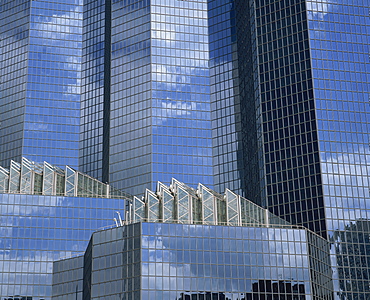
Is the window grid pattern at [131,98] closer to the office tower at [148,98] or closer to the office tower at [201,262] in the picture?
the office tower at [148,98]

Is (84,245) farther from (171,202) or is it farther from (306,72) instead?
(306,72)

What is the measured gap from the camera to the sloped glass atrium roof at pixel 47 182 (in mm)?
127750

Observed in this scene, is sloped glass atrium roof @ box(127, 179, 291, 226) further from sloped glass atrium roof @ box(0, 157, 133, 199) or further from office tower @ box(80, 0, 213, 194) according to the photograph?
office tower @ box(80, 0, 213, 194)

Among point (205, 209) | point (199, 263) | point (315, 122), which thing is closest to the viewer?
point (199, 263)

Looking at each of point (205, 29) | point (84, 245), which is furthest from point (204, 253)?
point (205, 29)

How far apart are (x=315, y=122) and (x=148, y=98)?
135 feet

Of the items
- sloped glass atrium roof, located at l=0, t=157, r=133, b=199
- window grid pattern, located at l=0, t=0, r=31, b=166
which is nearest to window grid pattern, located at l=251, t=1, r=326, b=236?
sloped glass atrium roof, located at l=0, t=157, r=133, b=199

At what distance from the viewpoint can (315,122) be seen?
13300 cm

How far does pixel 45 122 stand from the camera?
168000mm

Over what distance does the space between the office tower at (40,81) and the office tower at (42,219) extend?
118ft

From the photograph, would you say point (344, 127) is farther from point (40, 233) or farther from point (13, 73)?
point (13, 73)

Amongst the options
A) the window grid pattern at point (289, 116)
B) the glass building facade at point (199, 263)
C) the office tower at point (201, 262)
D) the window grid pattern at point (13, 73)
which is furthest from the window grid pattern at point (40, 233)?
the window grid pattern at point (13, 73)

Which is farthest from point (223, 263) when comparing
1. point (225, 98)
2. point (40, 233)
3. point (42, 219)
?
point (225, 98)

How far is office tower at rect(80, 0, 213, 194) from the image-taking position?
511 feet
